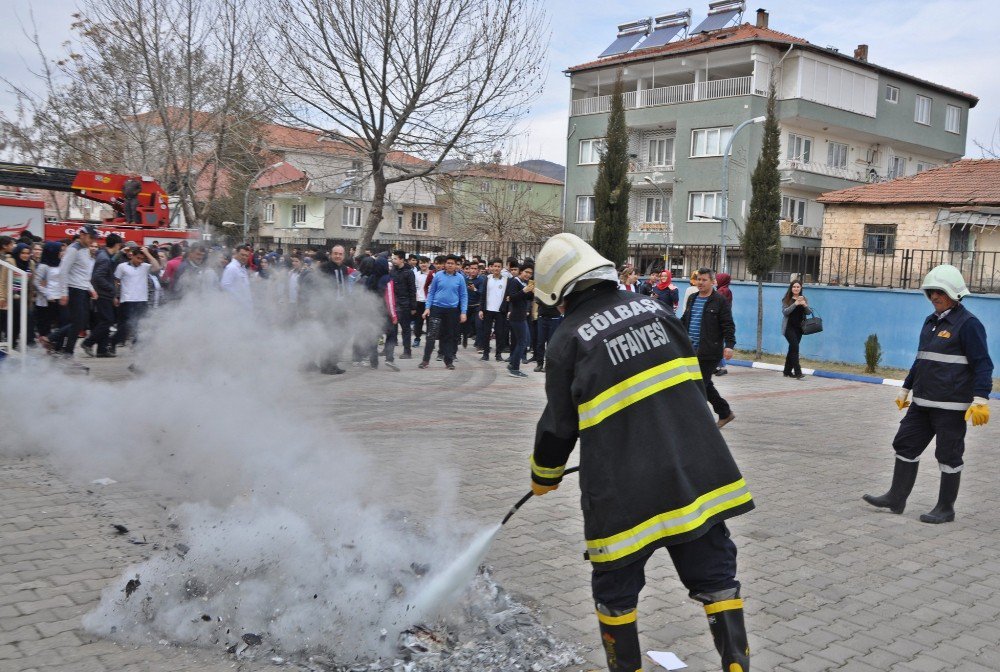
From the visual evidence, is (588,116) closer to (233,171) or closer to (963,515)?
(233,171)

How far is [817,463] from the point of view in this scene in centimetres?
809

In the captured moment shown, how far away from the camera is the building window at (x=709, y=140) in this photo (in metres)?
35.7

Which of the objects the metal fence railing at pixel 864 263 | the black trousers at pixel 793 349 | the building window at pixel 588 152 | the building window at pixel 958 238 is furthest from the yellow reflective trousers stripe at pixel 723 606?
the building window at pixel 588 152

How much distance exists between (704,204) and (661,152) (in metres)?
4.13

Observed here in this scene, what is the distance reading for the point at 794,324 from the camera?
15.6 metres

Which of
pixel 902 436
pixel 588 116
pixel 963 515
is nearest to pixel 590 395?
pixel 902 436

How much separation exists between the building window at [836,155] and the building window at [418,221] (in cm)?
2971

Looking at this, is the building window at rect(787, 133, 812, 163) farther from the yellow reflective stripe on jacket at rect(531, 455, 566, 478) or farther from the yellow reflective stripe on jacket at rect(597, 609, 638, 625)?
the yellow reflective stripe on jacket at rect(597, 609, 638, 625)

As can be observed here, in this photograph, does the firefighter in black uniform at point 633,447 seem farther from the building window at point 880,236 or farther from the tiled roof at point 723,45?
the tiled roof at point 723,45

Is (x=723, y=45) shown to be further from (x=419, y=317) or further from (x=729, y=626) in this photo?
(x=729, y=626)

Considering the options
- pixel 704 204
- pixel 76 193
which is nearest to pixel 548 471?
pixel 76 193

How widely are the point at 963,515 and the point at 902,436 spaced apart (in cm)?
80

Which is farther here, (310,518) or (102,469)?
(102,469)

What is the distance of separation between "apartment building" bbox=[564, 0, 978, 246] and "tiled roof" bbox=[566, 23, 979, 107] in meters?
0.09
